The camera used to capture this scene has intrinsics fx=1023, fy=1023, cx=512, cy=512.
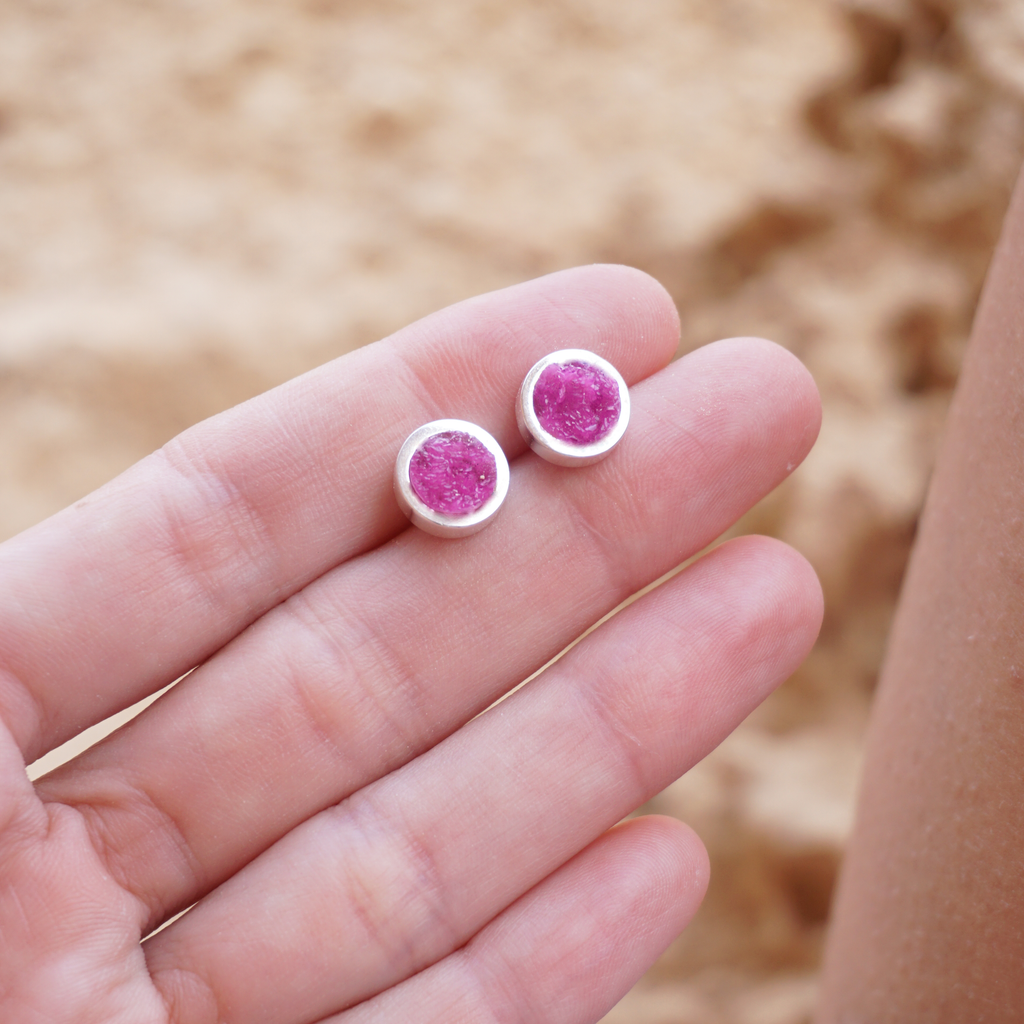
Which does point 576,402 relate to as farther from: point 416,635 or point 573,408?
point 416,635

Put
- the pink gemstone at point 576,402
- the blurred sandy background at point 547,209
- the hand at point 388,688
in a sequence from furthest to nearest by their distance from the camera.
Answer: the blurred sandy background at point 547,209, the pink gemstone at point 576,402, the hand at point 388,688

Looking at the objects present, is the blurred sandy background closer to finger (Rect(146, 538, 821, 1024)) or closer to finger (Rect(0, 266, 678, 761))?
finger (Rect(146, 538, 821, 1024))

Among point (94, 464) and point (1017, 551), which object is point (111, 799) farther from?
point (1017, 551)

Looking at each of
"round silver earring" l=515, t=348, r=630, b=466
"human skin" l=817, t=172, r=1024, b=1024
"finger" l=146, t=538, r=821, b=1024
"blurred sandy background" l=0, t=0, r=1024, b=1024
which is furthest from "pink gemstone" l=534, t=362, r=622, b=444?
"blurred sandy background" l=0, t=0, r=1024, b=1024

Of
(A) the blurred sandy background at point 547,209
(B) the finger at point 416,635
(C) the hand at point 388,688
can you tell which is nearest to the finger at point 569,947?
(C) the hand at point 388,688

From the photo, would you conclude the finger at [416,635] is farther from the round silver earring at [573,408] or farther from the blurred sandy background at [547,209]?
the blurred sandy background at [547,209]

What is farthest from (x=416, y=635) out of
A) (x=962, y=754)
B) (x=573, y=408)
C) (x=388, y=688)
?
(x=962, y=754)
